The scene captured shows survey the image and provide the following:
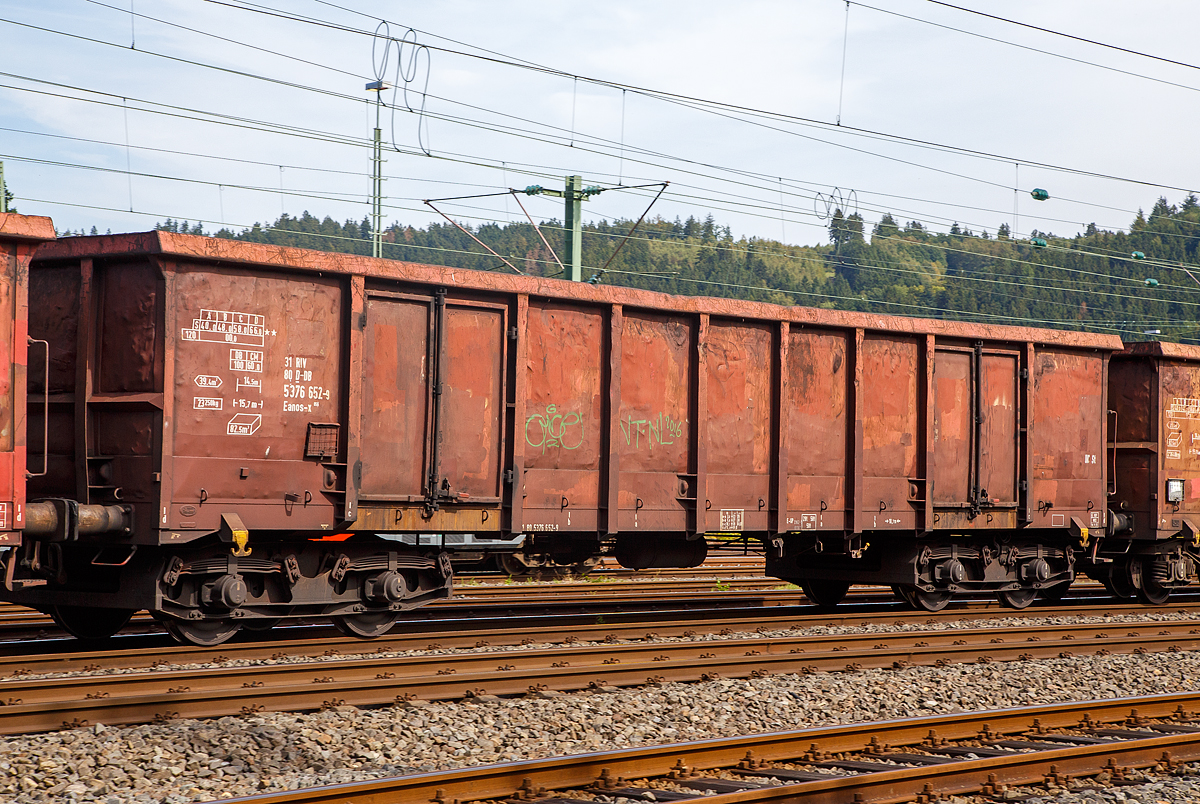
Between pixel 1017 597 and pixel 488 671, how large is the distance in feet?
28.5

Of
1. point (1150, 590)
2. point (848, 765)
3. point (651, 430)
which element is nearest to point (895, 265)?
point (1150, 590)

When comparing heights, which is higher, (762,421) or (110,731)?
(762,421)

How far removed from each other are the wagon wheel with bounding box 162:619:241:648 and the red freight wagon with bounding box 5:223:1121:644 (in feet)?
0.12

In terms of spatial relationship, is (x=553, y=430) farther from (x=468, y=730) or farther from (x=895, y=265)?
(x=895, y=265)

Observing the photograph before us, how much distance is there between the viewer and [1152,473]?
51.3 feet

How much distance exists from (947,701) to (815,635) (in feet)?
11.4

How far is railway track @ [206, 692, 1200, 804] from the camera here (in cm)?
577

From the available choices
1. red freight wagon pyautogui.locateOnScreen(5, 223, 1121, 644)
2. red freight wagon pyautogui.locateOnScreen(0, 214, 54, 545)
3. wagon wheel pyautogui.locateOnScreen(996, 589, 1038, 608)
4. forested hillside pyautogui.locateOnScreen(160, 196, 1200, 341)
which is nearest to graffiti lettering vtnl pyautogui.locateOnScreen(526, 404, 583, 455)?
red freight wagon pyautogui.locateOnScreen(5, 223, 1121, 644)

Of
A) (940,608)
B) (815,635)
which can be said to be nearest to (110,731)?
(815,635)

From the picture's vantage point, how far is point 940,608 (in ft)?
47.0

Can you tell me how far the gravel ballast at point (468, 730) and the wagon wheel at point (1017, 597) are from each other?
4.64 meters

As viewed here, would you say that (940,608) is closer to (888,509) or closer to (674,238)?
(888,509)

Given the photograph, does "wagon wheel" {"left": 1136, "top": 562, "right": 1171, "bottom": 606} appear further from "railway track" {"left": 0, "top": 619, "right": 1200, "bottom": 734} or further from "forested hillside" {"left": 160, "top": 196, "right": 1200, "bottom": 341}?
"forested hillside" {"left": 160, "top": 196, "right": 1200, "bottom": 341}

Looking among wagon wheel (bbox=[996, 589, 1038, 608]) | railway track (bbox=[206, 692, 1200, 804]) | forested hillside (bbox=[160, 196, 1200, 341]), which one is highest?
forested hillside (bbox=[160, 196, 1200, 341])
